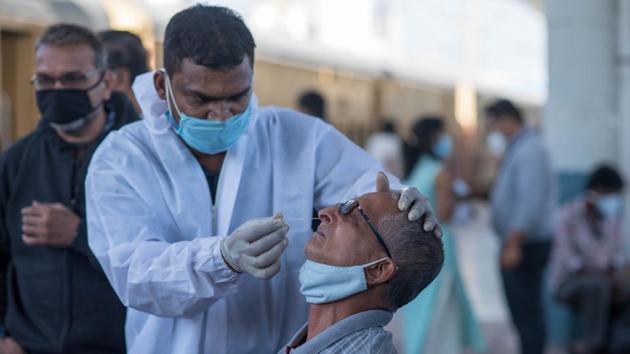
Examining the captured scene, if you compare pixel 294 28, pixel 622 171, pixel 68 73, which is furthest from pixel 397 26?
pixel 68 73

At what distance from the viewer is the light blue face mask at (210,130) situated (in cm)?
267

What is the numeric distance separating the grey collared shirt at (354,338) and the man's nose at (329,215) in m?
0.22

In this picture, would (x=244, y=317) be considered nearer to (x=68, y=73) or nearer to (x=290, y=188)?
(x=290, y=188)

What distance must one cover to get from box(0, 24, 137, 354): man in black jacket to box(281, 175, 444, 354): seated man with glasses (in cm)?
94

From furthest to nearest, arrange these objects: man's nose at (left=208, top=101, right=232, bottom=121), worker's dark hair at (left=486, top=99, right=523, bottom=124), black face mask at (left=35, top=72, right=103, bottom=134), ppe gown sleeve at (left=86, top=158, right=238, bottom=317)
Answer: worker's dark hair at (left=486, top=99, right=523, bottom=124) → black face mask at (left=35, top=72, right=103, bottom=134) → man's nose at (left=208, top=101, right=232, bottom=121) → ppe gown sleeve at (left=86, top=158, right=238, bottom=317)

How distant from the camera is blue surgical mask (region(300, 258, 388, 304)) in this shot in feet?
8.18

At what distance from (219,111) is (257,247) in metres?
0.46

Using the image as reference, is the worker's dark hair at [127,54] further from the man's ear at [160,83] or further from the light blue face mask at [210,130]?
the light blue face mask at [210,130]

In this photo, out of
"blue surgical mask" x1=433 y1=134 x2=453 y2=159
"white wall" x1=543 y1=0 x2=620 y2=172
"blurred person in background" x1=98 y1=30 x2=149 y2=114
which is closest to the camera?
"blurred person in background" x1=98 y1=30 x2=149 y2=114

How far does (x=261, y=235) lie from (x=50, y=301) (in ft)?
4.00

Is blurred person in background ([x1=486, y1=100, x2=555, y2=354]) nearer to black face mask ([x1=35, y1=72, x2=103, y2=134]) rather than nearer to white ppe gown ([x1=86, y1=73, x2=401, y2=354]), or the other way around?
black face mask ([x1=35, y1=72, x2=103, y2=134])

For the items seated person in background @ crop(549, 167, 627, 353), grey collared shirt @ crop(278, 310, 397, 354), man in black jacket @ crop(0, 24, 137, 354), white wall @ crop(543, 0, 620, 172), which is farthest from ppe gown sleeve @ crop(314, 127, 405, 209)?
white wall @ crop(543, 0, 620, 172)

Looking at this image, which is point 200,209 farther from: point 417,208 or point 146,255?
point 417,208

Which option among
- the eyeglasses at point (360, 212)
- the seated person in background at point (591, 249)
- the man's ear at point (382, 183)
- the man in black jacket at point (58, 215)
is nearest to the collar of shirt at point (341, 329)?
the eyeglasses at point (360, 212)
